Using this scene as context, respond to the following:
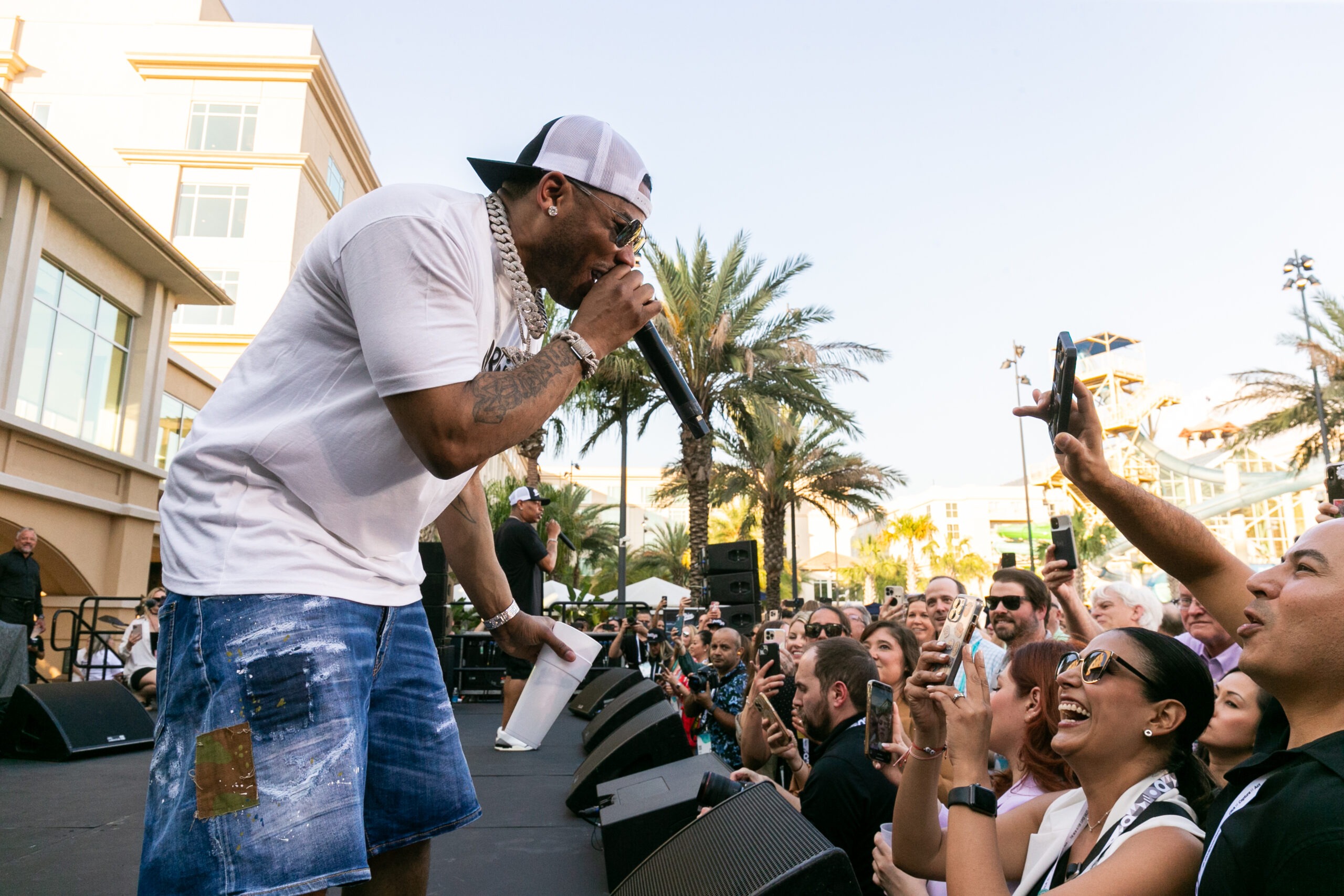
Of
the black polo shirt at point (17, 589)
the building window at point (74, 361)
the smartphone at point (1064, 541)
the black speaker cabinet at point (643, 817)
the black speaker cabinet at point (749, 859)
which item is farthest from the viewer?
the building window at point (74, 361)

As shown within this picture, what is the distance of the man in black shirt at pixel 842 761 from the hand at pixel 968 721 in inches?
25.7

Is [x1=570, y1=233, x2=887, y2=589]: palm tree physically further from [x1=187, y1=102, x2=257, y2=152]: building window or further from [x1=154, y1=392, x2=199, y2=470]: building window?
[x1=187, y1=102, x2=257, y2=152]: building window

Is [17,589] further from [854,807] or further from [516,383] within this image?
[516,383]

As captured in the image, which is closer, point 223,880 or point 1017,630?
point 223,880

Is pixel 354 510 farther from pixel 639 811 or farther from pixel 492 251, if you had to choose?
pixel 639 811

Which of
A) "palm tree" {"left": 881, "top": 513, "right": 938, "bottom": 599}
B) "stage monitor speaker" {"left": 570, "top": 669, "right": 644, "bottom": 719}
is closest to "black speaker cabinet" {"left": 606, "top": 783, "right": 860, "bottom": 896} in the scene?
"stage monitor speaker" {"left": 570, "top": 669, "right": 644, "bottom": 719}

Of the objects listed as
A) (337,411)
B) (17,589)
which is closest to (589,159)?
(337,411)

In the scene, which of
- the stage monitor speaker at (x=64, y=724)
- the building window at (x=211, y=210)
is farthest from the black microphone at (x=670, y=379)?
the building window at (x=211, y=210)

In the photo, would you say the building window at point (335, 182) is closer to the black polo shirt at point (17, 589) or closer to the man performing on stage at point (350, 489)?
the black polo shirt at point (17, 589)

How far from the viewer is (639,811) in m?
3.35

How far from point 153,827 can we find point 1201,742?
312 centimetres

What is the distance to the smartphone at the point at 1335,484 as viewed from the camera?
327cm

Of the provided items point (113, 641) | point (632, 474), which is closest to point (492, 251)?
point (113, 641)

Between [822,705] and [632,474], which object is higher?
[632,474]
